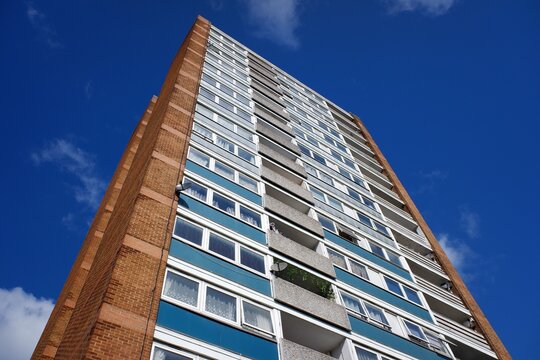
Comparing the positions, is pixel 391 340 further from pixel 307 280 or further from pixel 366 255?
pixel 366 255

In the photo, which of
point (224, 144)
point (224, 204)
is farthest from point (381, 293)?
point (224, 144)

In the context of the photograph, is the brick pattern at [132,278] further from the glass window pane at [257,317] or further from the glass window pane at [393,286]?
the glass window pane at [393,286]

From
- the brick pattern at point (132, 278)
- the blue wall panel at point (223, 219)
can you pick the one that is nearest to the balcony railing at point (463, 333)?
the blue wall panel at point (223, 219)

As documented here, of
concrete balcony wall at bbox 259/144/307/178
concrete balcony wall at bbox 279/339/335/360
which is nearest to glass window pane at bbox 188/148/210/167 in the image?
concrete balcony wall at bbox 259/144/307/178

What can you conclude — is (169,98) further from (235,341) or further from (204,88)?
(235,341)

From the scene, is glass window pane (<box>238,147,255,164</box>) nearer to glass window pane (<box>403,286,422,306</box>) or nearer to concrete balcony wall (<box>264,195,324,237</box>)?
concrete balcony wall (<box>264,195,324,237</box>)

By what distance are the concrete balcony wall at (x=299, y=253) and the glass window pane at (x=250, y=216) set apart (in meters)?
0.74

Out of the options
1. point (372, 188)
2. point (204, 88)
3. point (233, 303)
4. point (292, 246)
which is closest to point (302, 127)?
point (372, 188)

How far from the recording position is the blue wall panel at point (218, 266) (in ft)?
38.2

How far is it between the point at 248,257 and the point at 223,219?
5.38 feet

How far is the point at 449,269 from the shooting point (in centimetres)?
2500

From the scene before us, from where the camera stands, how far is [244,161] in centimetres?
1883

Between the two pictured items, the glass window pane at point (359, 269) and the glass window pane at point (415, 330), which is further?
the glass window pane at point (359, 269)

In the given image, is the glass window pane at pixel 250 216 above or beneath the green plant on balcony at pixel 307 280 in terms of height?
above
